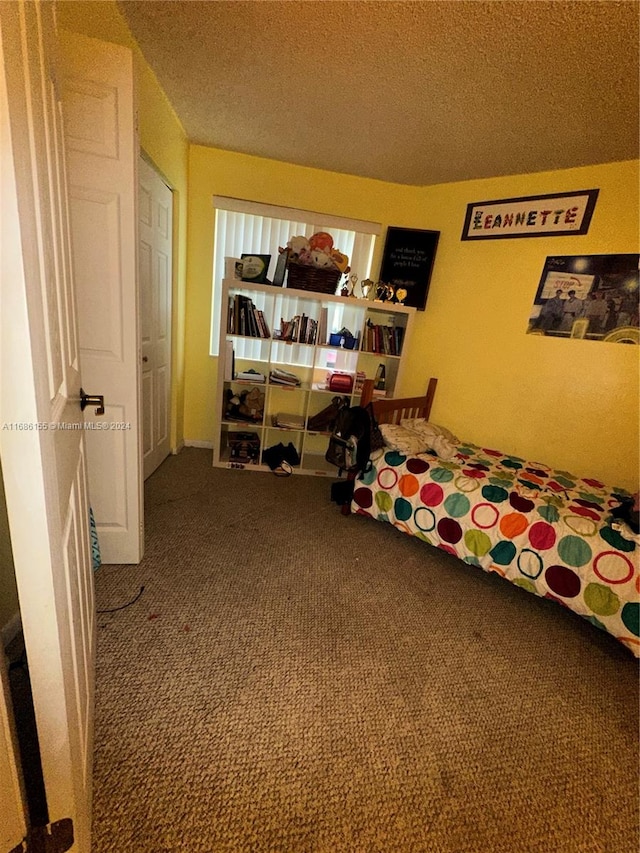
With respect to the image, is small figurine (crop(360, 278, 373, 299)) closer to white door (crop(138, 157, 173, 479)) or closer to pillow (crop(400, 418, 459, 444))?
pillow (crop(400, 418, 459, 444))

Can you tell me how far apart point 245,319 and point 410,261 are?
4.84ft

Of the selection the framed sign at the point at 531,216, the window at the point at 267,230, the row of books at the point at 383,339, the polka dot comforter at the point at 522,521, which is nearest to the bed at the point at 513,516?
the polka dot comforter at the point at 522,521

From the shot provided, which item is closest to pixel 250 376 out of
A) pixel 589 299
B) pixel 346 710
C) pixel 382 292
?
pixel 382 292

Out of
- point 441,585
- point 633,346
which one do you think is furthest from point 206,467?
point 633,346

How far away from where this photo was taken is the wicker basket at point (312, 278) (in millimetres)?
2617

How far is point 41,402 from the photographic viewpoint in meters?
0.55

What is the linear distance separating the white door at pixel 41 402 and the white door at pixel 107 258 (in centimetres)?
52

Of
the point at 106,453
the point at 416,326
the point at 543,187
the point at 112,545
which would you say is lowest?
the point at 112,545

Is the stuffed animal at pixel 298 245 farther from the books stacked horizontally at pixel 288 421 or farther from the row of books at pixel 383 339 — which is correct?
the books stacked horizontally at pixel 288 421

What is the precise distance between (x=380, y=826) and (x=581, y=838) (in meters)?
0.60

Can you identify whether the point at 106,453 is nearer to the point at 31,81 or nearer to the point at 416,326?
the point at 31,81

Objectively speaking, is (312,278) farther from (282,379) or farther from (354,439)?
(354,439)

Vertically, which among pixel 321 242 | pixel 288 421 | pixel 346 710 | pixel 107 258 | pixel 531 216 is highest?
pixel 531 216

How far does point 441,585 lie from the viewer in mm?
1933
